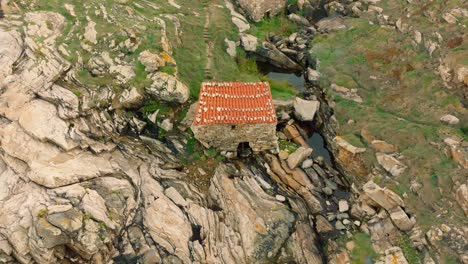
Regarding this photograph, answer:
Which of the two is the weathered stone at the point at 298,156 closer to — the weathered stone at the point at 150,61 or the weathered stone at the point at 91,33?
the weathered stone at the point at 150,61

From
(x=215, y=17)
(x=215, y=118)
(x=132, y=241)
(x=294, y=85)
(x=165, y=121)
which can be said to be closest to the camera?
(x=132, y=241)

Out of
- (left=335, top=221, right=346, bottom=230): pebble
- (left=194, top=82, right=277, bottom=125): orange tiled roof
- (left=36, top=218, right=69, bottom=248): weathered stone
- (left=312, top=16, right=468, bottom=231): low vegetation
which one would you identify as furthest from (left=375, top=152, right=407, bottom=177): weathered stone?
(left=36, top=218, right=69, bottom=248): weathered stone

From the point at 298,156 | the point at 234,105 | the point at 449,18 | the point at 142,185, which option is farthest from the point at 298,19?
the point at 142,185

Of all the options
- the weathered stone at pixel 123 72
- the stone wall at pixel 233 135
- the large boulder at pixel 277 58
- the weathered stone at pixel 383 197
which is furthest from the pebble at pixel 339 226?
the large boulder at pixel 277 58

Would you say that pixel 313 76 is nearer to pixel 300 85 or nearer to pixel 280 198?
pixel 300 85

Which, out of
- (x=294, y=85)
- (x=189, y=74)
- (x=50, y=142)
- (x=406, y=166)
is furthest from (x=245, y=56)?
(x=50, y=142)

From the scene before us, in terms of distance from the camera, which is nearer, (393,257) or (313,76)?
(393,257)

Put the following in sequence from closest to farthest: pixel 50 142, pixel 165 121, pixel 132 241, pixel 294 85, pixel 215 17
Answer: pixel 132 241, pixel 50 142, pixel 165 121, pixel 294 85, pixel 215 17

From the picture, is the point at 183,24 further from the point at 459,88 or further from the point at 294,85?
the point at 459,88
